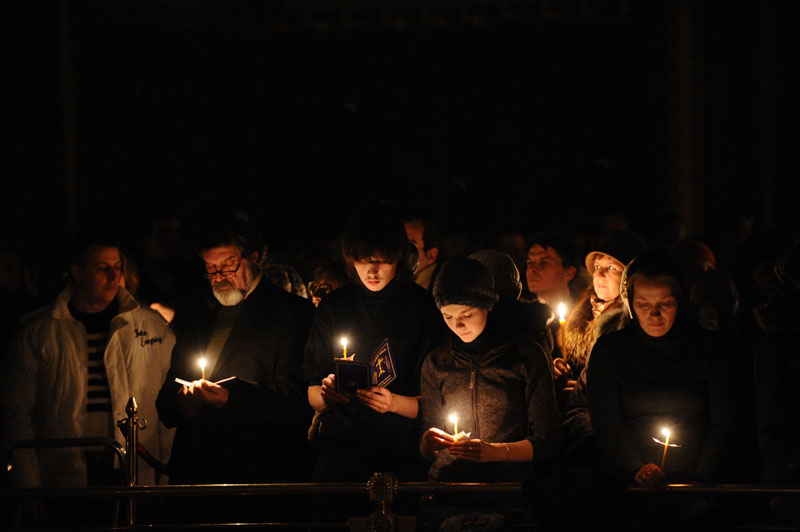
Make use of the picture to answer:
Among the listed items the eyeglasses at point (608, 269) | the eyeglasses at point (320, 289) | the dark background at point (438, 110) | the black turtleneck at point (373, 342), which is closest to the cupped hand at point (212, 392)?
the black turtleneck at point (373, 342)

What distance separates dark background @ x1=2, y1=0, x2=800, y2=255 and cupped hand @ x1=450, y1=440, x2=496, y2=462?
9.13 m

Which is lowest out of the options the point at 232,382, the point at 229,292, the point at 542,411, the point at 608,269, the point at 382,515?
the point at 382,515

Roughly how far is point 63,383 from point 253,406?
1.48 meters

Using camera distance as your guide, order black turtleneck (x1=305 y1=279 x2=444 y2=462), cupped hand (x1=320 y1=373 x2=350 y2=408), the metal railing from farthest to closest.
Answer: black turtleneck (x1=305 y1=279 x2=444 y2=462), cupped hand (x1=320 y1=373 x2=350 y2=408), the metal railing

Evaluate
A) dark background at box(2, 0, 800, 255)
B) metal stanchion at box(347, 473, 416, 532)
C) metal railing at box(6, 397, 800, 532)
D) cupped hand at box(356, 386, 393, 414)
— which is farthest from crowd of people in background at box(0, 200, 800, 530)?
dark background at box(2, 0, 800, 255)

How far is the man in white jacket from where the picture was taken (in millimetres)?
5441

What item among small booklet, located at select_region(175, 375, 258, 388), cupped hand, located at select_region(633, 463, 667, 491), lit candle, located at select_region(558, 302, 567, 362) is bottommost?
cupped hand, located at select_region(633, 463, 667, 491)

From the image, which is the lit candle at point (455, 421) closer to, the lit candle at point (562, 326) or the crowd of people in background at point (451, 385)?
the crowd of people in background at point (451, 385)

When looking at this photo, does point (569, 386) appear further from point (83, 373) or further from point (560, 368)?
point (83, 373)

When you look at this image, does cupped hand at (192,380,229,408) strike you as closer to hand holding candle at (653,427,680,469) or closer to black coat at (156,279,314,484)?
black coat at (156,279,314,484)

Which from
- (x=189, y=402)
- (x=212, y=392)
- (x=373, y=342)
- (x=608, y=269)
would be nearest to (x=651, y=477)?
(x=373, y=342)

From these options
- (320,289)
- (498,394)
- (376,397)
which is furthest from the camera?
(320,289)

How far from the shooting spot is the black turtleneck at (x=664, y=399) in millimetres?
4129

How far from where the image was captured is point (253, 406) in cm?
462
